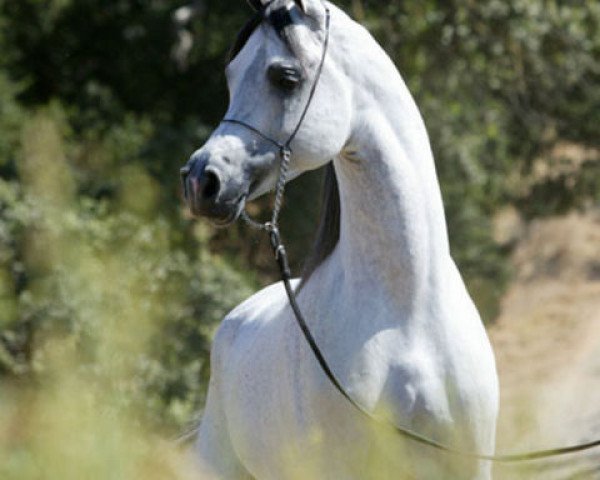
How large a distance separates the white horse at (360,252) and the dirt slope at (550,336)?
323 millimetres

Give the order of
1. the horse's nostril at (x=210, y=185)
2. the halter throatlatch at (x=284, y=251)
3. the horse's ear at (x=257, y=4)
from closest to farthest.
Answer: the horse's nostril at (x=210, y=185), the halter throatlatch at (x=284, y=251), the horse's ear at (x=257, y=4)

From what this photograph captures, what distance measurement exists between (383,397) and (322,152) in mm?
683

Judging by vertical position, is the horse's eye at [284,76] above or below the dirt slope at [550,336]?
above

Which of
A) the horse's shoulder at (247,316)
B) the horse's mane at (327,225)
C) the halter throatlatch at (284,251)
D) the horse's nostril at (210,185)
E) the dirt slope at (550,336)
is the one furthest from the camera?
the horse's shoulder at (247,316)

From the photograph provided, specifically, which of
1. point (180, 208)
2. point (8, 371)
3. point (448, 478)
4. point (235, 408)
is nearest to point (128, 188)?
point (448, 478)

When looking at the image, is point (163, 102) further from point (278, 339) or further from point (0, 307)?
point (0, 307)

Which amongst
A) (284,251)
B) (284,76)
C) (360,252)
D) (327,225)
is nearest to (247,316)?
(327,225)

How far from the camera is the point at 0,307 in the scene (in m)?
3.25

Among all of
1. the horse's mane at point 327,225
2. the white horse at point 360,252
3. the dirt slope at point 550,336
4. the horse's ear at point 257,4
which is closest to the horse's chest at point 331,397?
the white horse at point 360,252

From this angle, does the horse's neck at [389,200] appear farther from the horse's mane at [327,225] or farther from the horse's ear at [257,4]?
the horse's ear at [257,4]

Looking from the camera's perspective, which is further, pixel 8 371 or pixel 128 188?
pixel 8 371

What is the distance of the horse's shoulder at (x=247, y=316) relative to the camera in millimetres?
5391

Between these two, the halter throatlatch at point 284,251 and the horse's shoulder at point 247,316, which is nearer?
the halter throatlatch at point 284,251

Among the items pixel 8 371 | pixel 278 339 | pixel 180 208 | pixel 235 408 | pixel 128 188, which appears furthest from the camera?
pixel 180 208
